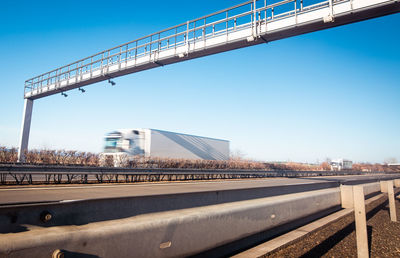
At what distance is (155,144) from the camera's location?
22141 millimetres

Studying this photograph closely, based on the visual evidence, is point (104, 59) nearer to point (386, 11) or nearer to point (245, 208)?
point (386, 11)

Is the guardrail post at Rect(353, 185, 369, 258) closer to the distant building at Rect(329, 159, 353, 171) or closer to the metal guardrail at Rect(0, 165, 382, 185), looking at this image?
the metal guardrail at Rect(0, 165, 382, 185)

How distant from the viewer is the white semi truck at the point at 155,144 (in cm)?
2094

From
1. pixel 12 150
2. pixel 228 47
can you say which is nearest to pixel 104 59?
pixel 12 150

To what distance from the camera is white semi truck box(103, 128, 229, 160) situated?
2094cm

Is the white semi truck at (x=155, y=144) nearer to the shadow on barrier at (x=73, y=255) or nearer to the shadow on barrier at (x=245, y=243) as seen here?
the shadow on barrier at (x=245, y=243)

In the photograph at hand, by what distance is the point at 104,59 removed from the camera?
20781mm

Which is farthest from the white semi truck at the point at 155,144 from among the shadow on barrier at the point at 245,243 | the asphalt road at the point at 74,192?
the shadow on barrier at the point at 245,243

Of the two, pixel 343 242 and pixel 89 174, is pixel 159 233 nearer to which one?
pixel 343 242

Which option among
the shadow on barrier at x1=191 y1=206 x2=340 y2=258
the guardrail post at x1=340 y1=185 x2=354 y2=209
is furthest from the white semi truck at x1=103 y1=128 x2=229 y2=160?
the guardrail post at x1=340 y1=185 x2=354 y2=209

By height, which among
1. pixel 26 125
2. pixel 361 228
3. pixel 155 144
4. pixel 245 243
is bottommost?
pixel 245 243

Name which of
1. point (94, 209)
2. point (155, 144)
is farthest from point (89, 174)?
point (94, 209)

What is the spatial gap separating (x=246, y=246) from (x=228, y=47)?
1299cm

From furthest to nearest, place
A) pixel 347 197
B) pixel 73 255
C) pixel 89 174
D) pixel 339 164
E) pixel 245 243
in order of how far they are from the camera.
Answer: pixel 339 164
pixel 89 174
pixel 347 197
pixel 245 243
pixel 73 255
